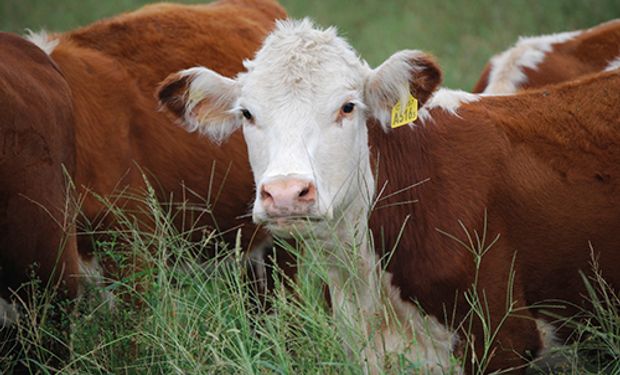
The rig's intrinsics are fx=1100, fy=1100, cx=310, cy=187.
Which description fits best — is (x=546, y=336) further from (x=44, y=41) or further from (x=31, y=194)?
(x=44, y=41)

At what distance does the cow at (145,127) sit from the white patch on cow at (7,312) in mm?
846

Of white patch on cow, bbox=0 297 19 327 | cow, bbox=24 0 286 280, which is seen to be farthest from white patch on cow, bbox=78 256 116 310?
white patch on cow, bbox=0 297 19 327

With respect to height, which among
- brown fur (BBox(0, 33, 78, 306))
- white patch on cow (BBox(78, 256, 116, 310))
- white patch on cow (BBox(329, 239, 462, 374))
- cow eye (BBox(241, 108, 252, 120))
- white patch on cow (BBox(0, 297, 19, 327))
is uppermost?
cow eye (BBox(241, 108, 252, 120))

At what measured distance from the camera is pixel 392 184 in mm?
5176

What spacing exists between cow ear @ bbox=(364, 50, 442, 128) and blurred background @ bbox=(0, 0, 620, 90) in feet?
23.8

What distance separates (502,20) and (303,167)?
443 inches

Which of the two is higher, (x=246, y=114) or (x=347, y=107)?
(x=347, y=107)

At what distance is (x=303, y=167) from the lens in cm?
456

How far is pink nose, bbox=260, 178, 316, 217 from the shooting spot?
441cm

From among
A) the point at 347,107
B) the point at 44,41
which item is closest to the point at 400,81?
the point at 347,107

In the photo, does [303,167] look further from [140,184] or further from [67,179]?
[140,184]

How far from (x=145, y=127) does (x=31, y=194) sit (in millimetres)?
1587

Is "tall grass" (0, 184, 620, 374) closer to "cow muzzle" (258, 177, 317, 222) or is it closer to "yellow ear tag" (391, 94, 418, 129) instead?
"cow muzzle" (258, 177, 317, 222)

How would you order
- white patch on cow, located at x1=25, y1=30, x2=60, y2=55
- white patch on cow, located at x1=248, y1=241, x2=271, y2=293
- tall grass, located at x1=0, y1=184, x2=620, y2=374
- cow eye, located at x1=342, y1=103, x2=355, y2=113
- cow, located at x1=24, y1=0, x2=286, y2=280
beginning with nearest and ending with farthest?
tall grass, located at x1=0, y1=184, x2=620, y2=374 < cow eye, located at x1=342, y1=103, x2=355, y2=113 < cow, located at x1=24, y1=0, x2=286, y2=280 < white patch on cow, located at x1=25, y1=30, x2=60, y2=55 < white patch on cow, located at x1=248, y1=241, x2=271, y2=293
